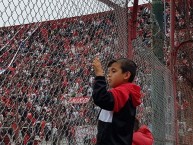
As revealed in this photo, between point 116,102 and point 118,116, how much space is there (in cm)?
14

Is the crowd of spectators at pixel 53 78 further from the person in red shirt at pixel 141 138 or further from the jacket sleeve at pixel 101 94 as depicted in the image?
the jacket sleeve at pixel 101 94

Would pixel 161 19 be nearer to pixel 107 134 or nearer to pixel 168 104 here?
pixel 168 104

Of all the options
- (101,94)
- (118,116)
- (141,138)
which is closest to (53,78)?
(141,138)

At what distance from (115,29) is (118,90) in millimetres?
1436

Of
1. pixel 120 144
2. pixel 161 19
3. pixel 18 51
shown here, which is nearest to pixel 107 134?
pixel 120 144

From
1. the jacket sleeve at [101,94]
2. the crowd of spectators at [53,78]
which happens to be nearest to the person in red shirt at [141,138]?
the crowd of spectators at [53,78]

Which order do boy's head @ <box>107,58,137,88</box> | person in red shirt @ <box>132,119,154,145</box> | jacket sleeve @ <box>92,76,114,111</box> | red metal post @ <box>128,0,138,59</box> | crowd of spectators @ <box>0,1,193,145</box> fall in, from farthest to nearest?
1. red metal post @ <box>128,0,138,59</box>
2. person in red shirt @ <box>132,119,154,145</box>
3. crowd of spectators @ <box>0,1,193,145</box>
4. boy's head @ <box>107,58,137,88</box>
5. jacket sleeve @ <box>92,76,114,111</box>

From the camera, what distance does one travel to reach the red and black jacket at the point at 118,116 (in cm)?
280

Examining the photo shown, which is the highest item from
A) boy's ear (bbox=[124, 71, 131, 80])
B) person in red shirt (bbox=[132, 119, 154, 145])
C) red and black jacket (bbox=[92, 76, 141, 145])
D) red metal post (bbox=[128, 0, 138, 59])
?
red metal post (bbox=[128, 0, 138, 59])

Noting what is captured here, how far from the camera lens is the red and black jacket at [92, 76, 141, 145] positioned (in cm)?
280

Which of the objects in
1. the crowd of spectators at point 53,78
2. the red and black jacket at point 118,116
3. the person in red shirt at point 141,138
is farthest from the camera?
the person in red shirt at point 141,138

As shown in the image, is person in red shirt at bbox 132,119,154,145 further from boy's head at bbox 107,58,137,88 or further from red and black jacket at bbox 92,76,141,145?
boy's head at bbox 107,58,137,88

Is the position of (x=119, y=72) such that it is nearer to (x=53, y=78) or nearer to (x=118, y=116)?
(x=118, y=116)

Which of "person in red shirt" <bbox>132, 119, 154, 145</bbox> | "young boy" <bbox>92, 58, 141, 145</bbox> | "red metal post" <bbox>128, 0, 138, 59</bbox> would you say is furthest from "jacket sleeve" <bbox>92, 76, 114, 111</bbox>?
"red metal post" <bbox>128, 0, 138, 59</bbox>
